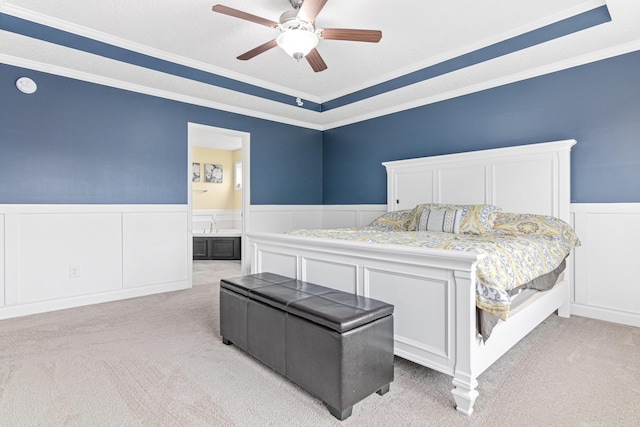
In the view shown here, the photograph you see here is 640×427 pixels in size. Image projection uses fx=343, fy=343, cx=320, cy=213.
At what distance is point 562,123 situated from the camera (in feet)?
11.0

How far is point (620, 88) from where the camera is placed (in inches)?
120

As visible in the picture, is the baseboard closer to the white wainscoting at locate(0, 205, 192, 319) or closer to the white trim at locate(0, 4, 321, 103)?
the white wainscoting at locate(0, 205, 192, 319)

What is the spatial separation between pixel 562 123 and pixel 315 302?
3.10 metres

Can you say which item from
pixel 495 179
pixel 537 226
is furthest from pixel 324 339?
A: pixel 495 179

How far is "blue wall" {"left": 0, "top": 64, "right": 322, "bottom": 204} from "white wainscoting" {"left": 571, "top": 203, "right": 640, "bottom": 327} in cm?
424

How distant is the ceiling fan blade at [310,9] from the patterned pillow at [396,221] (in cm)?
238

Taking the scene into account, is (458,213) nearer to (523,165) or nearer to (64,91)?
(523,165)

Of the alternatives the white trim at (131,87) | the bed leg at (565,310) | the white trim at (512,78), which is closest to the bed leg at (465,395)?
the bed leg at (565,310)

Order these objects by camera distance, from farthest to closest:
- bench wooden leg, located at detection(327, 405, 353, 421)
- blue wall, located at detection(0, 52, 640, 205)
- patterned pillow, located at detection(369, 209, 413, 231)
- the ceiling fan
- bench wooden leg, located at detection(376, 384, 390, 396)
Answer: patterned pillow, located at detection(369, 209, 413, 231)
blue wall, located at detection(0, 52, 640, 205)
the ceiling fan
bench wooden leg, located at detection(376, 384, 390, 396)
bench wooden leg, located at detection(327, 405, 353, 421)

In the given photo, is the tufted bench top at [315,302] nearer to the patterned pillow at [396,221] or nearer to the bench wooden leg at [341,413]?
the bench wooden leg at [341,413]

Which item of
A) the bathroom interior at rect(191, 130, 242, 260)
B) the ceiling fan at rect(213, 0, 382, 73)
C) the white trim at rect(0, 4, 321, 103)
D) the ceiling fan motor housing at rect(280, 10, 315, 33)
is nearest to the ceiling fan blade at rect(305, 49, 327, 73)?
the ceiling fan at rect(213, 0, 382, 73)

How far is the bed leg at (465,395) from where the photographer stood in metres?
1.71

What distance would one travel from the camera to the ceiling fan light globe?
2.44 metres

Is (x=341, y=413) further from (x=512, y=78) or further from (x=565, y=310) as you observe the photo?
(x=512, y=78)
